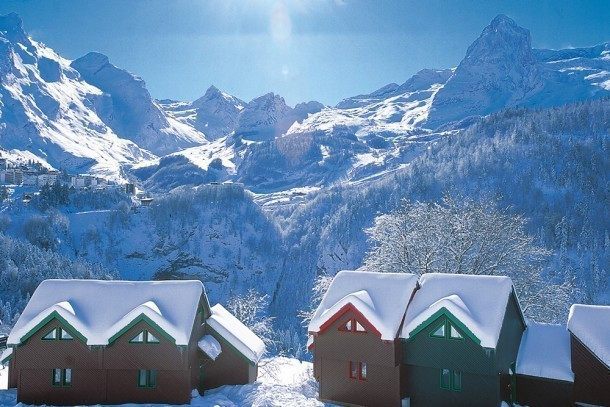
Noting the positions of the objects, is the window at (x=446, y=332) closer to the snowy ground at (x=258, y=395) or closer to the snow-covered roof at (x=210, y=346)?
the snowy ground at (x=258, y=395)

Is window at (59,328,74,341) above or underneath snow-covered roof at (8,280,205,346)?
underneath

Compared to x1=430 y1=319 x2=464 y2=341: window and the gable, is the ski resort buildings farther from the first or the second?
the gable

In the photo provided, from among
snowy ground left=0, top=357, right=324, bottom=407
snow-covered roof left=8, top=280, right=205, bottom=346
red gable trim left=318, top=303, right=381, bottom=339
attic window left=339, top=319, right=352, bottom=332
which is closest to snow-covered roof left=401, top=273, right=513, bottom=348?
red gable trim left=318, top=303, right=381, bottom=339

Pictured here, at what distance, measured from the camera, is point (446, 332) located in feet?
100.0

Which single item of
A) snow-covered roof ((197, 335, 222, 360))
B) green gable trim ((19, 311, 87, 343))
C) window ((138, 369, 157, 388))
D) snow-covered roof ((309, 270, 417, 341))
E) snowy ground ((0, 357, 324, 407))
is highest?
snow-covered roof ((309, 270, 417, 341))

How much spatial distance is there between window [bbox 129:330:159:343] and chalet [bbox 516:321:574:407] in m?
22.5

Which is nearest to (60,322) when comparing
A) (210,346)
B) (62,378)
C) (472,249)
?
(62,378)

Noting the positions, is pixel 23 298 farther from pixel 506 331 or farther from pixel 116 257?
pixel 506 331

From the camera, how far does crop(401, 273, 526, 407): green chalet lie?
29.4 m

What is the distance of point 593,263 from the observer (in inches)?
6722

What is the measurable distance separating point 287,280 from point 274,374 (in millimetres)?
158195

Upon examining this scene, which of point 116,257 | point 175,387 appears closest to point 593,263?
point 116,257

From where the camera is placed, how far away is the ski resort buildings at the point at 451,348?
96.2ft

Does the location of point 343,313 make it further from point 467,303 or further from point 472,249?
point 472,249
